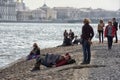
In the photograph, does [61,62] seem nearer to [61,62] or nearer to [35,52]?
[61,62]

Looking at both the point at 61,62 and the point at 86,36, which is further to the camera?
the point at 61,62

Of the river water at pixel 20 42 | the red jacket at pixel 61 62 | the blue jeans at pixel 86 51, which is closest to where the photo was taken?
the blue jeans at pixel 86 51

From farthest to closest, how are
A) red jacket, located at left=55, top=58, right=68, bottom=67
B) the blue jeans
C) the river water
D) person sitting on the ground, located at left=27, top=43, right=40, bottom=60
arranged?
1. the river water
2. person sitting on the ground, located at left=27, top=43, right=40, bottom=60
3. red jacket, located at left=55, top=58, right=68, bottom=67
4. the blue jeans

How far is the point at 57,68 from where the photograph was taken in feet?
56.1

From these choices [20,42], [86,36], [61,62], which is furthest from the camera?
[20,42]

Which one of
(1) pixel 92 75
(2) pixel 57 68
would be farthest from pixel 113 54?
(1) pixel 92 75

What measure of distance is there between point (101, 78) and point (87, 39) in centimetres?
367

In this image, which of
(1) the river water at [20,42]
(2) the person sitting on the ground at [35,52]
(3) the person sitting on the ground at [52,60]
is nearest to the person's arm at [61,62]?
(3) the person sitting on the ground at [52,60]

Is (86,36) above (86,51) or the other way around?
above

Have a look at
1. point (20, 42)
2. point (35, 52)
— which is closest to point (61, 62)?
point (35, 52)

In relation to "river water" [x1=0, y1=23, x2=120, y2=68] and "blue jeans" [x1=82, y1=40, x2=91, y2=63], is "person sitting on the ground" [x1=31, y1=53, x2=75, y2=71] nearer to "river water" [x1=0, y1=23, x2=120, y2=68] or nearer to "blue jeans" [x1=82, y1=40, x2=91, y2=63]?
"blue jeans" [x1=82, y1=40, x2=91, y2=63]

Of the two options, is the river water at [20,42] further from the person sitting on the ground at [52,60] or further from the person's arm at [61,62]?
the person's arm at [61,62]

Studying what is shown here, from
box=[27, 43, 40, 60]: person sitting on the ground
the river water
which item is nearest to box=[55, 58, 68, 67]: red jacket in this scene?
box=[27, 43, 40, 60]: person sitting on the ground

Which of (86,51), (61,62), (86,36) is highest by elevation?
(86,36)
